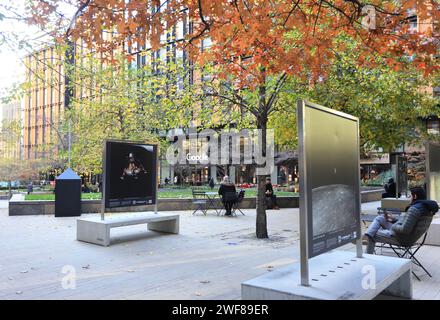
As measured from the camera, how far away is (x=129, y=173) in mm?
10430

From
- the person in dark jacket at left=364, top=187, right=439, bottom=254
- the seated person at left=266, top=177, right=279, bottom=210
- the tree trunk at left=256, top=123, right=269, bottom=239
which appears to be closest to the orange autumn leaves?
the tree trunk at left=256, top=123, right=269, bottom=239

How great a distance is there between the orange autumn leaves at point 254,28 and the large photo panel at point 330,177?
104 inches

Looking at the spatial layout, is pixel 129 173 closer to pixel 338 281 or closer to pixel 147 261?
pixel 147 261

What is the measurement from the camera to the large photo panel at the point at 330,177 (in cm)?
405

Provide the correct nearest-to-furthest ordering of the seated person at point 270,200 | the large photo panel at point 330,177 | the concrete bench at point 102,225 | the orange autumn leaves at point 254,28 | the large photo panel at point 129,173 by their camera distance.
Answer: the large photo panel at point 330,177, the orange autumn leaves at point 254,28, the concrete bench at point 102,225, the large photo panel at point 129,173, the seated person at point 270,200

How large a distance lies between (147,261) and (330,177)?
14.2ft

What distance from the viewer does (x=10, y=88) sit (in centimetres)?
1080

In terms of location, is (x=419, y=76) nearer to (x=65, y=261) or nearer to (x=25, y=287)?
(x=65, y=261)

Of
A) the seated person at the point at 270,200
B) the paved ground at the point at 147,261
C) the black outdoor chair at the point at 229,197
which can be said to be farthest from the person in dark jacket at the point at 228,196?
Answer: the paved ground at the point at 147,261

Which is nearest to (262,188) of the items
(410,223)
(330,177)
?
(410,223)

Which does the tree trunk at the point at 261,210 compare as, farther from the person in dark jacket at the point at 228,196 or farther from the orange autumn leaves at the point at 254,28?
the person in dark jacket at the point at 228,196

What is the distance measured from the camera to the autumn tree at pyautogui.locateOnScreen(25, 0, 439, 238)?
7.02 m

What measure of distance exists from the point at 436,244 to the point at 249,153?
27.9m
